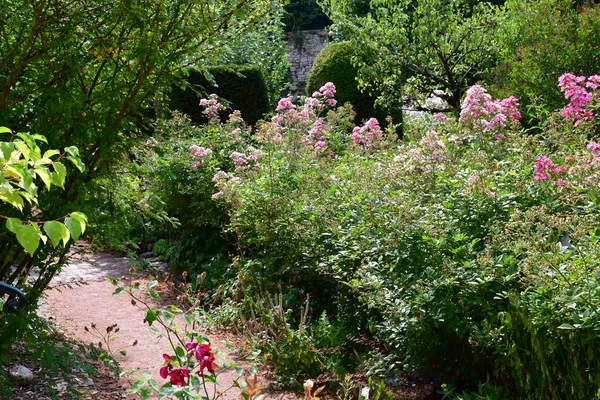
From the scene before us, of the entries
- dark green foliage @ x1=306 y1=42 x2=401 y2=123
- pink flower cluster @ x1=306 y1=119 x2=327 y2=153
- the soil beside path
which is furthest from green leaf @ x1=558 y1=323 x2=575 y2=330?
dark green foliage @ x1=306 y1=42 x2=401 y2=123

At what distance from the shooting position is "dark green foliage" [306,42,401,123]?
38.3 feet

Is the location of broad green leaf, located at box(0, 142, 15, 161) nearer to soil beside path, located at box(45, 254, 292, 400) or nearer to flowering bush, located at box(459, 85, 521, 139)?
soil beside path, located at box(45, 254, 292, 400)

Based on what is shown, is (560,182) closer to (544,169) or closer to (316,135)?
(544,169)

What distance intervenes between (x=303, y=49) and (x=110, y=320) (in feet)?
60.5

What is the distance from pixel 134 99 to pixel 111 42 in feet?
1.07

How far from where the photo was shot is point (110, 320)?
5.40 m

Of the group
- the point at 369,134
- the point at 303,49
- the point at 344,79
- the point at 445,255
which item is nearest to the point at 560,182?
the point at 445,255

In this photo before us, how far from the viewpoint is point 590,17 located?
28.3 ft

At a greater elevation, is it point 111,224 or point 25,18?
point 25,18

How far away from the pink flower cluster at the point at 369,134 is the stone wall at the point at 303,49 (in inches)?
588

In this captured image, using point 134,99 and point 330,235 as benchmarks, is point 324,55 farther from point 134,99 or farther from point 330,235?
point 134,99

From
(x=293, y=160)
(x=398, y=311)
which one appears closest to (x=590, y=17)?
(x=293, y=160)

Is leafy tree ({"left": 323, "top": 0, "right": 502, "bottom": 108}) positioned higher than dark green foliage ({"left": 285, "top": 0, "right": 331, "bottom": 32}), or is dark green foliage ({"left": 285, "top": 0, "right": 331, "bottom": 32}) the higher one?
dark green foliage ({"left": 285, "top": 0, "right": 331, "bottom": 32})

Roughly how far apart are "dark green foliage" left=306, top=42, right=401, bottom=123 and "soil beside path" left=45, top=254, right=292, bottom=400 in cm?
582
